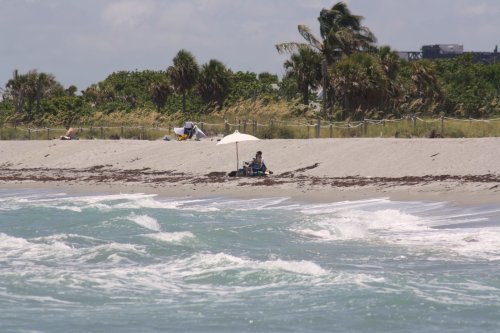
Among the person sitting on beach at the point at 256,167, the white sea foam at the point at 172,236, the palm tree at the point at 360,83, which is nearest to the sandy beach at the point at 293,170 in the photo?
the person sitting on beach at the point at 256,167

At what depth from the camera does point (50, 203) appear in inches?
1033

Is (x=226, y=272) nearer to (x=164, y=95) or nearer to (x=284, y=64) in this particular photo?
(x=284, y=64)

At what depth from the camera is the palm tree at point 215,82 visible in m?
57.0

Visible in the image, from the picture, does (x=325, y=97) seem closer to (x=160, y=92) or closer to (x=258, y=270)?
(x=160, y=92)

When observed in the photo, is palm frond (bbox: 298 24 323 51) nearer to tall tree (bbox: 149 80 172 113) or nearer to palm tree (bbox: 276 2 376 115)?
palm tree (bbox: 276 2 376 115)

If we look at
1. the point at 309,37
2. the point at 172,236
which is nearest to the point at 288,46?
the point at 309,37

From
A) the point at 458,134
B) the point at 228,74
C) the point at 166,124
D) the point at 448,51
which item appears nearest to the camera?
the point at 458,134

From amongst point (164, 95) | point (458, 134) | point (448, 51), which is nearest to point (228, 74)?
point (164, 95)

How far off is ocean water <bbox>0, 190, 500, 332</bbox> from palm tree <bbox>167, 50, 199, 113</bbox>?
1430 inches

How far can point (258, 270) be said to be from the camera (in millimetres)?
14188

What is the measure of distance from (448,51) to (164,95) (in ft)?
360

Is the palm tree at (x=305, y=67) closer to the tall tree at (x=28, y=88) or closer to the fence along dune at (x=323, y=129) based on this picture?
the fence along dune at (x=323, y=129)

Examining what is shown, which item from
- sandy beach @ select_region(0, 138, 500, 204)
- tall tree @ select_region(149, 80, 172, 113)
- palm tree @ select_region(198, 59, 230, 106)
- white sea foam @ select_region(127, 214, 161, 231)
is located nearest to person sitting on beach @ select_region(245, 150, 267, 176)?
sandy beach @ select_region(0, 138, 500, 204)

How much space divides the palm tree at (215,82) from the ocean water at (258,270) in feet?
114
